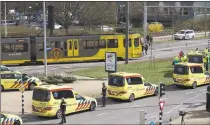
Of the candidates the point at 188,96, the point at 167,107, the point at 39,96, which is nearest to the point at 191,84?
the point at 188,96

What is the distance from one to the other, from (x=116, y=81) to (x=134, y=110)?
2681 millimetres

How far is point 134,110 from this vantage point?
2580 cm

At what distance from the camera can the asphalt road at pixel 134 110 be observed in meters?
23.3

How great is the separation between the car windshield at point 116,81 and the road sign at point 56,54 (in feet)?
64.3

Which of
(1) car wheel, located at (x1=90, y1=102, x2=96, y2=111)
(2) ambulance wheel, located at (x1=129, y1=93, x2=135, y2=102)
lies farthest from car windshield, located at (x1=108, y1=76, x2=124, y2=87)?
(1) car wheel, located at (x1=90, y1=102, x2=96, y2=111)

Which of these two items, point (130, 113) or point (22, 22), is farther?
point (22, 22)

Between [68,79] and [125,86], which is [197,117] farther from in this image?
[68,79]

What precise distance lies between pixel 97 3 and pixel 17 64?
34671 millimetres

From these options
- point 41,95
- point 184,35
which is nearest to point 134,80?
point 41,95

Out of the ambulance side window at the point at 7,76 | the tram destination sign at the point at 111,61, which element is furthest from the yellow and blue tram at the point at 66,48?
the tram destination sign at the point at 111,61

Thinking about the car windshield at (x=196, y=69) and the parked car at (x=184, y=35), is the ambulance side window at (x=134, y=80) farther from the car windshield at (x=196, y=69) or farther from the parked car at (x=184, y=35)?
the parked car at (x=184, y=35)

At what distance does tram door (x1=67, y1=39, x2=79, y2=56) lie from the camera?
47.3 meters

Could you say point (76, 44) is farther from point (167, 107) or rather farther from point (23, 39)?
point (167, 107)

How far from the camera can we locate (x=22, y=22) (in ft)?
340
